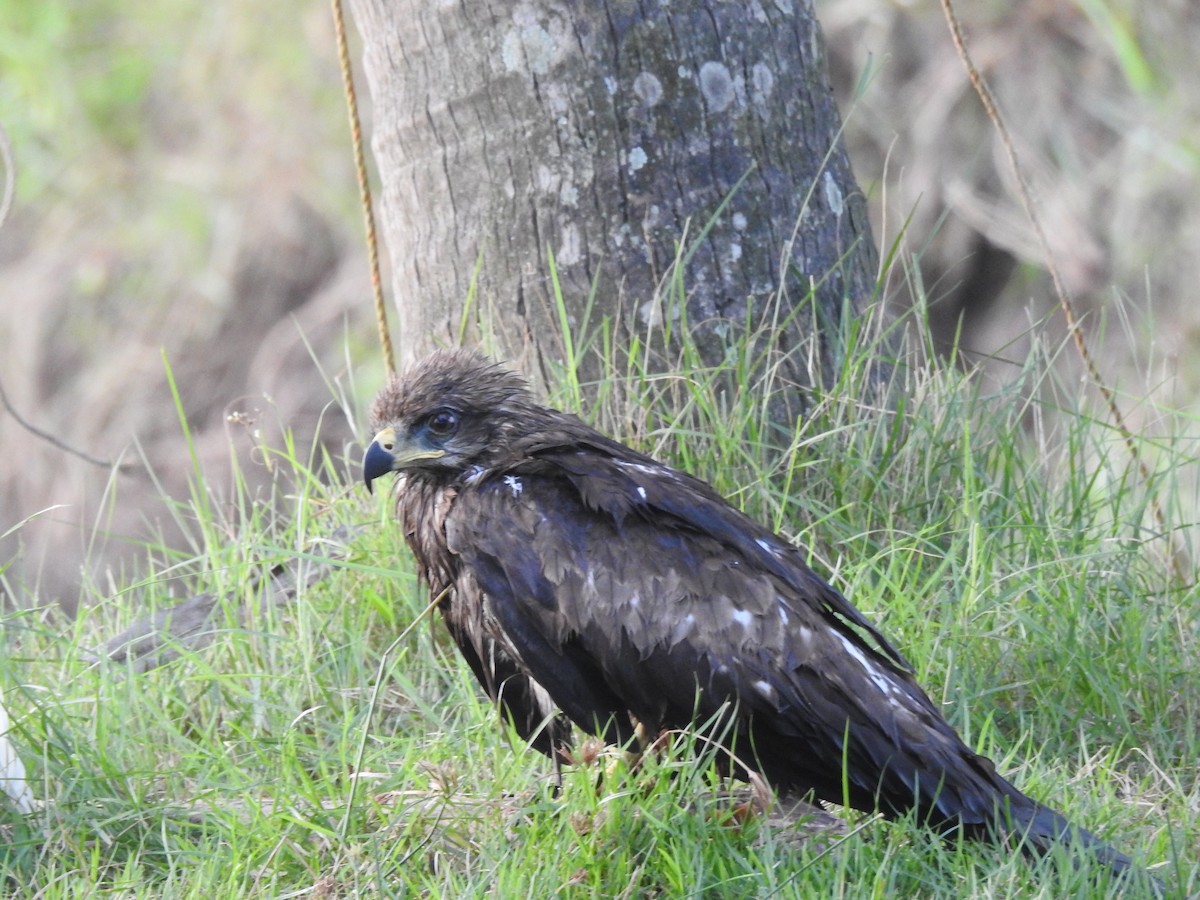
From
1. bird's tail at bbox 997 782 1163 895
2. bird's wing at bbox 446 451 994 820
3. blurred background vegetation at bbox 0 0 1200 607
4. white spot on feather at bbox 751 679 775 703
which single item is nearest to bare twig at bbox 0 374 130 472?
bird's wing at bbox 446 451 994 820

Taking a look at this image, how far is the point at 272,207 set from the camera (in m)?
9.58

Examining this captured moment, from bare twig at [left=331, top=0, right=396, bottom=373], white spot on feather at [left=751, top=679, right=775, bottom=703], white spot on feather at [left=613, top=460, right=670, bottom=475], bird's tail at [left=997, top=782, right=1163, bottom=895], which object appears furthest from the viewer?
bare twig at [left=331, top=0, right=396, bottom=373]

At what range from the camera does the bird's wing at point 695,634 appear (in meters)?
3.24

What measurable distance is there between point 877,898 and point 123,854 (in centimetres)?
159

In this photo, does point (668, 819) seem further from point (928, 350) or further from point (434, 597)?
point (928, 350)

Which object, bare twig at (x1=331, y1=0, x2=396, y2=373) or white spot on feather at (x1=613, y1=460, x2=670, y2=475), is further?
bare twig at (x1=331, y1=0, x2=396, y2=373)

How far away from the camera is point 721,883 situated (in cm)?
304

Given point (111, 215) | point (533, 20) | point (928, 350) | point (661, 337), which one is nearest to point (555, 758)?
point (661, 337)

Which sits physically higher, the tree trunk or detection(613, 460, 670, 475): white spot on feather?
the tree trunk

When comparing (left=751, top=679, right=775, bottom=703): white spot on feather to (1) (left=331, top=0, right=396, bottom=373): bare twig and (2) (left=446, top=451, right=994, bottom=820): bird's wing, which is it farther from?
(1) (left=331, top=0, right=396, bottom=373): bare twig

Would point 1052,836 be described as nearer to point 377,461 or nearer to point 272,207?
point 377,461

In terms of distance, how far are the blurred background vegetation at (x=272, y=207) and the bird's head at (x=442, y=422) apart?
390cm

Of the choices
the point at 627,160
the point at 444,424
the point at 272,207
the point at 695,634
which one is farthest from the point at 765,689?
Answer: the point at 272,207

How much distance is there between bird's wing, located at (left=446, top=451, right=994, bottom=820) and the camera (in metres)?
3.24
